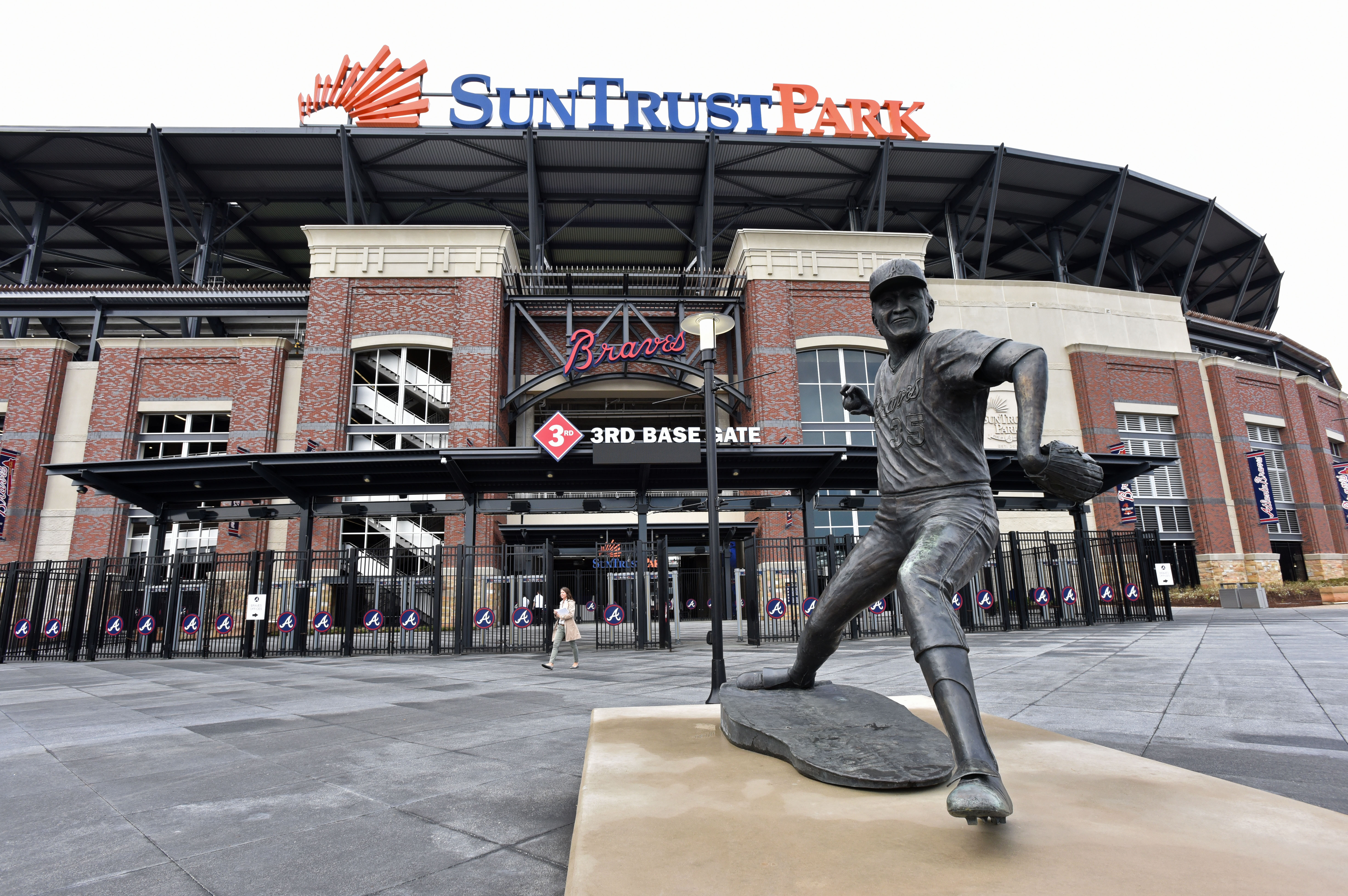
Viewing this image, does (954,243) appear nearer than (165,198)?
No

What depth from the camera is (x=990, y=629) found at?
59.2 feet

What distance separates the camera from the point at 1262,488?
30.1 metres

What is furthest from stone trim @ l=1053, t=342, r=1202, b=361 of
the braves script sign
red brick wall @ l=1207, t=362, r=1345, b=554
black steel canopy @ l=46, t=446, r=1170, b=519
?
the braves script sign

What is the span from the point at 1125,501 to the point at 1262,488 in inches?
305

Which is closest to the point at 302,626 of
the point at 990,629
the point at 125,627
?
the point at 125,627

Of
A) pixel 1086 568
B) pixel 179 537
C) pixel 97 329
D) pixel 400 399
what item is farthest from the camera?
pixel 97 329

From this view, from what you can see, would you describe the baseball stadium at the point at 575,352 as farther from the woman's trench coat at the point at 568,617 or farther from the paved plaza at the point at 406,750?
the paved plaza at the point at 406,750

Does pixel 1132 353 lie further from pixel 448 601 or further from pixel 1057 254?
pixel 448 601

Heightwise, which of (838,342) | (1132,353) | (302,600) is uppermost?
(1132,353)

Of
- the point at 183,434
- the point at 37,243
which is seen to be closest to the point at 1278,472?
the point at 183,434

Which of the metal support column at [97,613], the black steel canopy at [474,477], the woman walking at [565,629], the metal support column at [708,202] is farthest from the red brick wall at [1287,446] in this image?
the metal support column at [97,613]

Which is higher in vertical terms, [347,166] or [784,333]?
[347,166]

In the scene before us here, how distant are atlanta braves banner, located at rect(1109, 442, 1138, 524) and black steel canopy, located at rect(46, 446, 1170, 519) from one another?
10.9m

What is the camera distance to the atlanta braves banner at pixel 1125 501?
2800 centimetres
